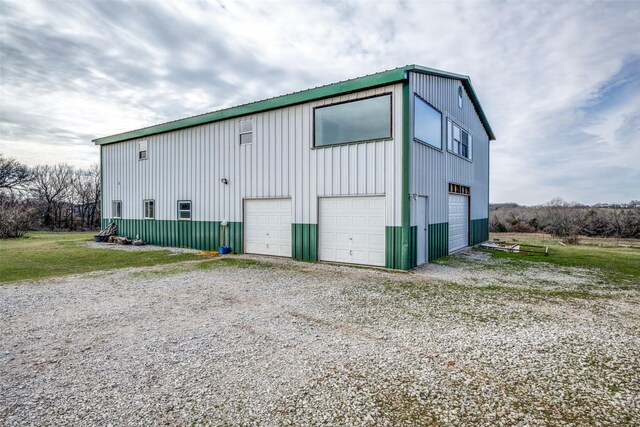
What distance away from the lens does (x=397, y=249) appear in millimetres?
8547

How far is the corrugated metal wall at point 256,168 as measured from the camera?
350 inches

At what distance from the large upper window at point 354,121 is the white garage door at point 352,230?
178 centimetres

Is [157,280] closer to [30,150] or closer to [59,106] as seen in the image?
[59,106]

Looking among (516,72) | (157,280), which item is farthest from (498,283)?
(516,72)

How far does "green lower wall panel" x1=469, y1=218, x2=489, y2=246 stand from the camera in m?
14.8

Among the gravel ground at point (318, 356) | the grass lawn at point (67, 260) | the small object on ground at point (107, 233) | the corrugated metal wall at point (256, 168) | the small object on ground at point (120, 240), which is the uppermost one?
the corrugated metal wall at point (256, 168)

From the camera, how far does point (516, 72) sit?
14.1 metres

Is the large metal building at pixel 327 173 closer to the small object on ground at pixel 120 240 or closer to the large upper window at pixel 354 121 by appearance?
the large upper window at pixel 354 121

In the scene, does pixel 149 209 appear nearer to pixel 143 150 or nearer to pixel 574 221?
pixel 143 150

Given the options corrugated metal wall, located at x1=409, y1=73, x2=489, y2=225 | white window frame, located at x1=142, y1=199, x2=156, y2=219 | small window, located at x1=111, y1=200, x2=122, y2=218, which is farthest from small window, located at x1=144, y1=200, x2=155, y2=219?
corrugated metal wall, located at x1=409, y1=73, x2=489, y2=225

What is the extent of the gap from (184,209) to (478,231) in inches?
550

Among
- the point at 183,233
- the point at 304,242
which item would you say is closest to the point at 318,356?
the point at 304,242

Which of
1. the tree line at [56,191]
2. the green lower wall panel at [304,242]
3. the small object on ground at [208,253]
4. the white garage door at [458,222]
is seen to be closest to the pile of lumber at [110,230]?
the small object on ground at [208,253]

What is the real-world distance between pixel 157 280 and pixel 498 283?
800cm
